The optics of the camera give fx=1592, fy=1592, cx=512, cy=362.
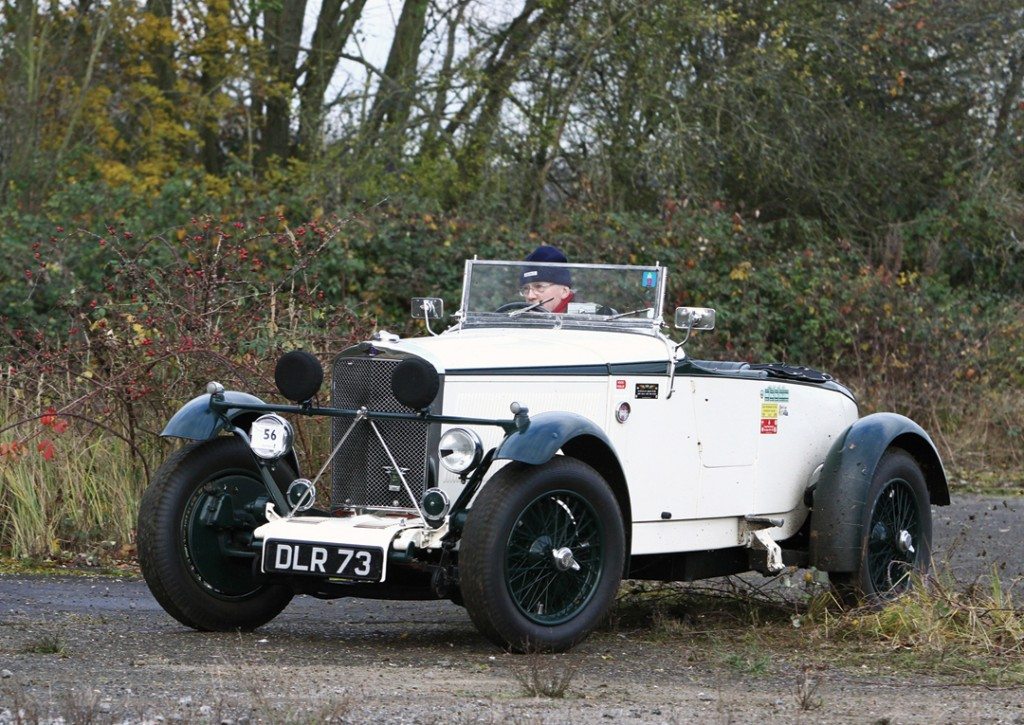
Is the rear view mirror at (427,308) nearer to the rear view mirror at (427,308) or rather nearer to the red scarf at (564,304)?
the rear view mirror at (427,308)

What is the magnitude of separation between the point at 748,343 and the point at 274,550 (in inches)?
450

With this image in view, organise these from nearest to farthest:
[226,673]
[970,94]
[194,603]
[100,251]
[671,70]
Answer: [226,673], [194,603], [100,251], [671,70], [970,94]

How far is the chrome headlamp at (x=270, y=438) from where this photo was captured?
23.4 ft

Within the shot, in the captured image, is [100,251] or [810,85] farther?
[810,85]

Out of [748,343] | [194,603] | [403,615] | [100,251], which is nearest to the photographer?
[194,603]

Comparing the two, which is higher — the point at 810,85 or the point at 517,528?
the point at 810,85

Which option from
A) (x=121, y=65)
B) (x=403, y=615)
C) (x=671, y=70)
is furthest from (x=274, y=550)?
(x=121, y=65)

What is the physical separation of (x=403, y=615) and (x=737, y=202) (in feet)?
45.1

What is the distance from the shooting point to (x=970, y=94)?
71.4 feet

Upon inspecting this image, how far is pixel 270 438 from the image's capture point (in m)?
7.16

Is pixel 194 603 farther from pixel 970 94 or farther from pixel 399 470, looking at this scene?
pixel 970 94

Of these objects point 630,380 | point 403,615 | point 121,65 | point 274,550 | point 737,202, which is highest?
point 121,65

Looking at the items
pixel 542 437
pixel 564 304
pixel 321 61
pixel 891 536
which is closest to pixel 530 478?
pixel 542 437

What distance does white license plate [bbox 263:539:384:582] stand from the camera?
21.2 ft
